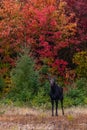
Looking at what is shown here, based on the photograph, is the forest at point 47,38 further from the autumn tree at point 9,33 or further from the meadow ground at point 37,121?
the meadow ground at point 37,121

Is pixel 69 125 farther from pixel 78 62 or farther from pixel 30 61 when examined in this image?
pixel 78 62

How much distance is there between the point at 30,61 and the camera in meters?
29.4

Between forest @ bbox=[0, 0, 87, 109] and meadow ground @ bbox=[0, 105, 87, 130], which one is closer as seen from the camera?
meadow ground @ bbox=[0, 105, 87, 130]

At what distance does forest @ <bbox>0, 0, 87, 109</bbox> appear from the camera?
34656 millimetres

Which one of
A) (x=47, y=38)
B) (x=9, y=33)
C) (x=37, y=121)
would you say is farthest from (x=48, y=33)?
(x=37, y=121)

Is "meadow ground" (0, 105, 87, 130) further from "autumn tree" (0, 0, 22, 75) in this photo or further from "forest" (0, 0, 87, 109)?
"autumn tree" (0, 0, 22, 75)

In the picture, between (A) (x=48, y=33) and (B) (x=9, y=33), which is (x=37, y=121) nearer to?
(A) (x=48, y=33)

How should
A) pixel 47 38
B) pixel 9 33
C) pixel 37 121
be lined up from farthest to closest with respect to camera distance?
pixel 9 33
pixel 47 38
pixel 37 121

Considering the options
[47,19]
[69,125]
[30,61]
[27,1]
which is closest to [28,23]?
[47,19]

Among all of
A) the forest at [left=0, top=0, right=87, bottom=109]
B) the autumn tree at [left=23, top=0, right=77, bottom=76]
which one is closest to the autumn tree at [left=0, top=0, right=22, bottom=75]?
the forest at [left=0, top=0, right=87, bottom=109]

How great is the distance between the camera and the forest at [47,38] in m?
34.7

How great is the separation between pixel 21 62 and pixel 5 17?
8947 millimetres

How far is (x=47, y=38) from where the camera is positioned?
35.5 metres

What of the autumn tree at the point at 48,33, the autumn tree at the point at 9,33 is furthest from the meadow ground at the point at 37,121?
the autumn tree at the point at 9,33
